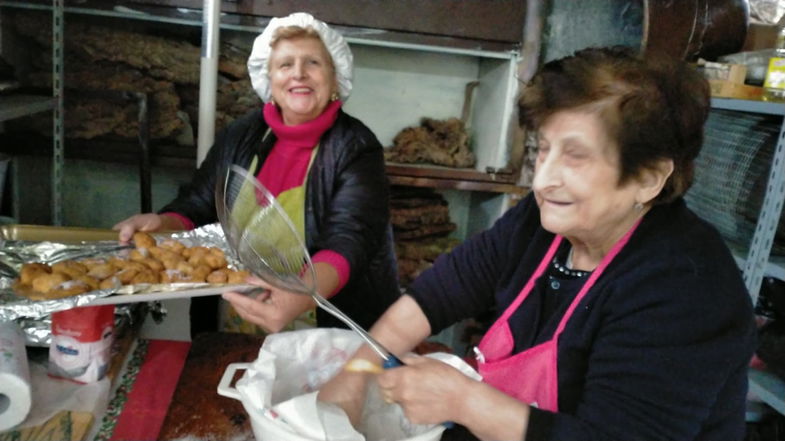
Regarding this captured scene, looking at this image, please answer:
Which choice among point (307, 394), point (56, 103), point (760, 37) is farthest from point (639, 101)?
point (760, 37)

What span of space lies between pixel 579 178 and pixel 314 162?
2.75 feet

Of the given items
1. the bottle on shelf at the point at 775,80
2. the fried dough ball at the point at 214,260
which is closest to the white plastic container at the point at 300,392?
the fried dough ball at the point at 214,260

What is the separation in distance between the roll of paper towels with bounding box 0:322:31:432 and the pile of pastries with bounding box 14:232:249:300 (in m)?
0.12

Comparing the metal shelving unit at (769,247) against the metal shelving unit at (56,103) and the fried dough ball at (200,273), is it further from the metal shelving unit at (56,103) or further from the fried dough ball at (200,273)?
the metal shelving unit at (56,103)

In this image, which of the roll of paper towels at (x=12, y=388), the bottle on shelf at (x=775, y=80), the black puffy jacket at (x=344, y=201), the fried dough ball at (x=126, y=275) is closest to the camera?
the roll of paper towels at (x=12, y=388)

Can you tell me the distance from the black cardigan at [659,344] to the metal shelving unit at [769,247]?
920mm

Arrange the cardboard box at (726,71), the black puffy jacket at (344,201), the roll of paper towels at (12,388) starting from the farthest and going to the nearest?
the cardboard box at (726,71) < the black puffy jacket at (344,201) < the roll of paper towels at (12,388)

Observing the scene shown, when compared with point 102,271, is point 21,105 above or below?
above

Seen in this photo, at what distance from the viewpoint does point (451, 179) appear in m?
2.32

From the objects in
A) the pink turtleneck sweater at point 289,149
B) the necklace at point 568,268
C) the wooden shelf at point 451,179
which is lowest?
the wooden shelf at point 451,179

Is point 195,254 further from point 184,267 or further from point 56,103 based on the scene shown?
point 56,103

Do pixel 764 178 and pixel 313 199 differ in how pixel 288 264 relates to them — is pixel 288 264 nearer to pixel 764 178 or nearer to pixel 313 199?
pixel 313 199

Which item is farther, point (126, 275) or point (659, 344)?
point (126, 275)

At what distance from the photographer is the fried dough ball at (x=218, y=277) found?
1159mm
